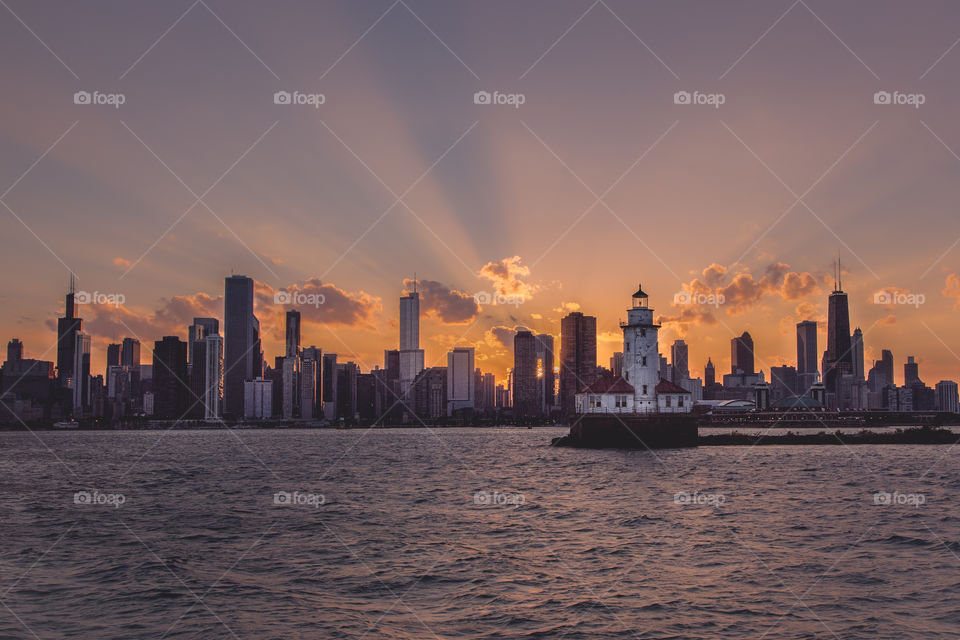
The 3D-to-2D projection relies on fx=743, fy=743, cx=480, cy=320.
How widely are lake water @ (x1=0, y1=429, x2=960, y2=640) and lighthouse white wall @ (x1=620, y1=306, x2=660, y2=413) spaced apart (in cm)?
3861

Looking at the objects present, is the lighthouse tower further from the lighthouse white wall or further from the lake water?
the lake water

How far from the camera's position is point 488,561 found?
92.8 ft

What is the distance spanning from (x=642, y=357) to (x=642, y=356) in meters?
0.13

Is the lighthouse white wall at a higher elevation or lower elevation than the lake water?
higher

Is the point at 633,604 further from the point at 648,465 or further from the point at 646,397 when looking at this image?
the point at 646,397

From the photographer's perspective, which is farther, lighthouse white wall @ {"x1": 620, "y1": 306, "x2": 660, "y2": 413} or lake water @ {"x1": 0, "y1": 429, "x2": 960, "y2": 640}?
lighthouse white wall @ {"x1": 620, "y1": 306, "x2": 660, "y2": 413}

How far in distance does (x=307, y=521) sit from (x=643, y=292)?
68.9 m

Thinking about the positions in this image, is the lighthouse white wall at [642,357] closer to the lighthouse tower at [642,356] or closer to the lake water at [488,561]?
the lighthouse tower at [642,356]

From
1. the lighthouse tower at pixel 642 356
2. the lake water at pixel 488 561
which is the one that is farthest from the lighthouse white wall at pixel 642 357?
the lake water at pixel 488 561

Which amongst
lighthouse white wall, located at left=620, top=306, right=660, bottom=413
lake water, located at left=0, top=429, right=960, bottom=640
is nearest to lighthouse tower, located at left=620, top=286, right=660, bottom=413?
lighthouse white wall, located at left=620, top=306, right=660, bottom=413

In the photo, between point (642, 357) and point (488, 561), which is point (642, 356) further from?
point (488, 561)

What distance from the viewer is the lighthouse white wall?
94.9 m

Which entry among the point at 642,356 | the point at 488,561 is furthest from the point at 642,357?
the point at 488,561

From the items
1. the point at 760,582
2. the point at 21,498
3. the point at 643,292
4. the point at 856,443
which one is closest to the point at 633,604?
the point at 760,582
